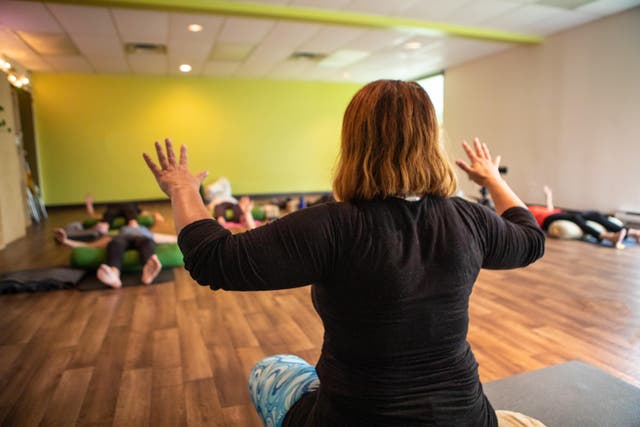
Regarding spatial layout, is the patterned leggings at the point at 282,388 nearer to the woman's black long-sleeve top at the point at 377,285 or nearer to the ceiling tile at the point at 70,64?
the woman's black long-sleeve top at the point at 377,285

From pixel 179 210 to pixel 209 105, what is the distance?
8.92m

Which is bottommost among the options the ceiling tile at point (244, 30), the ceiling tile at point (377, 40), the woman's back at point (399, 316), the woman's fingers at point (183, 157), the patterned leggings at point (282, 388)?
the patterned leggings at point (282, 388)

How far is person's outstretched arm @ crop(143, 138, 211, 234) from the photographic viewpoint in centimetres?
85

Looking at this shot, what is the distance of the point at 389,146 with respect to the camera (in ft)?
2.78

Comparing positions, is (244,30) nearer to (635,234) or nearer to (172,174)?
(635,234)

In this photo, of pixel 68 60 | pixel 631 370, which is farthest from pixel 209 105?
pixel 631 370

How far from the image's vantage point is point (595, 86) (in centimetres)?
570

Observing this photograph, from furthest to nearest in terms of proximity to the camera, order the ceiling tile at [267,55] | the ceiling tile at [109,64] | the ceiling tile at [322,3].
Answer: the ceiling tile at [109,64]
the ceiling tile at [267,55]
the ceiling tile at [322,3]

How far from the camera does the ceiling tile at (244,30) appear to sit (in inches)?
211

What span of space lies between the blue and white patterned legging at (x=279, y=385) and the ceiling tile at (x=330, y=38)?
198 inches

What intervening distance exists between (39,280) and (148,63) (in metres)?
5.31

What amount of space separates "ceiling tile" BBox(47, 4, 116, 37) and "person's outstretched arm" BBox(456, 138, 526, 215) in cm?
483

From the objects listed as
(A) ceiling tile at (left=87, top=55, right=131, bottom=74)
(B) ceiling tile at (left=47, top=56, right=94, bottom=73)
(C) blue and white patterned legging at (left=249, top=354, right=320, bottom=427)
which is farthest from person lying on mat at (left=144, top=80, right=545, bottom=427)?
(B) ceiling tile at (left=47, top=56, right=94, bottom=73)

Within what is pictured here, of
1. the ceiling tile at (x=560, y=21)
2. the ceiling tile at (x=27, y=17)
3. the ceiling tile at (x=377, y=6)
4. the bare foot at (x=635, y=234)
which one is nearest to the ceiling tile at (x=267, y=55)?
the ceiling tile at (x=377, y=6)
